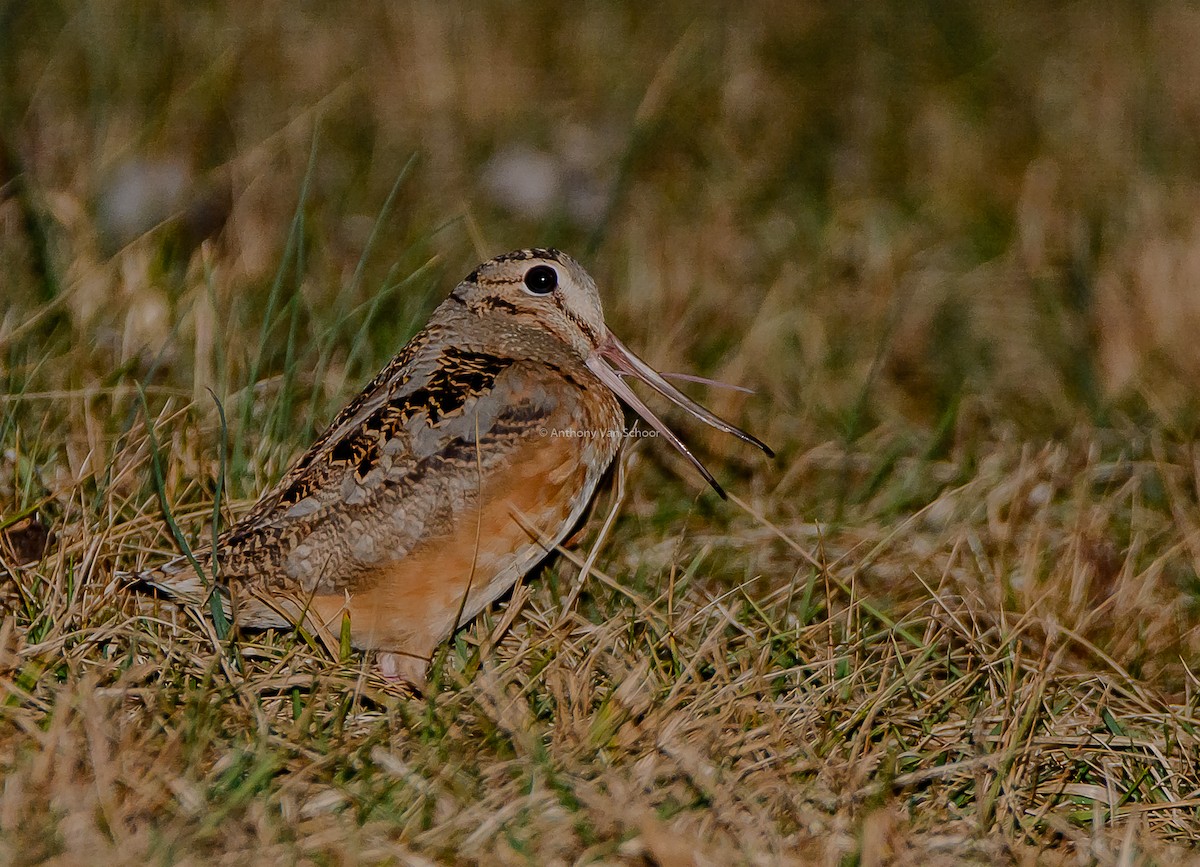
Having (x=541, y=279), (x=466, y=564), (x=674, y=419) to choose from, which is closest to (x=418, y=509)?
(x=466, y=564)

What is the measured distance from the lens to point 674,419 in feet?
16.7

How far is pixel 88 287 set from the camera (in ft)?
15.8

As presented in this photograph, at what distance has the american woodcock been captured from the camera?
366 centimetres

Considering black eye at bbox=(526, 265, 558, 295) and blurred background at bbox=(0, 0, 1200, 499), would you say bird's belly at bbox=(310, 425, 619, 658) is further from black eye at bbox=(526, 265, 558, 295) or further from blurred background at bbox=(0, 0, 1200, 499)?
blurred background at bbox=(0, 0, 1200, 499)

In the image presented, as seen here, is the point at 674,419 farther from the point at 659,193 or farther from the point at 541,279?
the point at 659,193

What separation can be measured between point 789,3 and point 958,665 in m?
5.28

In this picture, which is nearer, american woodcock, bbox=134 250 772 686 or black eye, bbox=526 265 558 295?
american woodcock, bbox=134 250 772 686

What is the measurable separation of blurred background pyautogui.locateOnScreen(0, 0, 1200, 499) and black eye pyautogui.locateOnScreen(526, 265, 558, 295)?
0.46 metres

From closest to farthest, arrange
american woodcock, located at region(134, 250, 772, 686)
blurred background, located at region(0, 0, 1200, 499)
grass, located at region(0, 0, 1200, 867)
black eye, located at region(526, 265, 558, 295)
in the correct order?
grass, located at region(0, 0, 1200, 867) → american woodcock, located at region(134, 250, 772, 686) → black eye, located at region(526, 265, 558, 295) → blurred background, located at region(0, 0, 1200, 499)

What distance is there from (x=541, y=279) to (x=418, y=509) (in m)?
0.84

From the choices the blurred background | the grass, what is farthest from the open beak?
the blurred background

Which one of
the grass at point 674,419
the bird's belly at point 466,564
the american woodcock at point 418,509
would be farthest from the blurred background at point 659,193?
the bird's belly at point 466,564

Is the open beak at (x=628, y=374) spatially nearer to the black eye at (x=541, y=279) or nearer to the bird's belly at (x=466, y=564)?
the black eye at (x=541, y=279)

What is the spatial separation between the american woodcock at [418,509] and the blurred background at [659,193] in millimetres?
573
